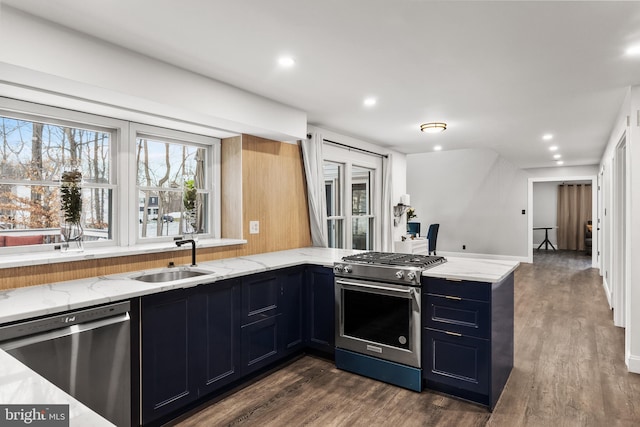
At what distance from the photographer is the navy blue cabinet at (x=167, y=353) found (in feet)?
7.09

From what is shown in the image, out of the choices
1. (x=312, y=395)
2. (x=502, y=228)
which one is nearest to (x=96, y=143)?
(x=312, y=395)

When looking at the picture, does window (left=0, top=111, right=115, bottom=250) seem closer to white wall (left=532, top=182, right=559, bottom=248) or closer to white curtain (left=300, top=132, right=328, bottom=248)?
white curtain (left=300, top=132, right=328, bottom=248)

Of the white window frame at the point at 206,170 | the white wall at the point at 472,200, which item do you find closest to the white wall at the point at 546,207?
the white wall at the point at 472,200

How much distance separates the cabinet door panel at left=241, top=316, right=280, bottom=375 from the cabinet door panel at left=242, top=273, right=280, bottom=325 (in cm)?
6

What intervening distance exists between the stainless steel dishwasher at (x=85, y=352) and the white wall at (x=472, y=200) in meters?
9.03

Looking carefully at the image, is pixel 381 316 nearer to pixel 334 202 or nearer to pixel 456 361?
pixel 456 361

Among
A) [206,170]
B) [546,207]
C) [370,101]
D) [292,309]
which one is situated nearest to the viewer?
[292,309]

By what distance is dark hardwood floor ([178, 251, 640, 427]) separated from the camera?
237 cm

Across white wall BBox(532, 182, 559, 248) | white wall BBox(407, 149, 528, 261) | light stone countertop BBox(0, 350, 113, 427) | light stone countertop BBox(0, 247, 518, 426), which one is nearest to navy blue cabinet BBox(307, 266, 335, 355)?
light stone countertop BBox(0, 247, 518, 426)

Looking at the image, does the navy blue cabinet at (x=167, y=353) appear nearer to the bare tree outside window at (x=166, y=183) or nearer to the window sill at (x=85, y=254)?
the window sill at (x=85, y=254)

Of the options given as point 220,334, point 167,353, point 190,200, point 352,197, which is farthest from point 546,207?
point 167,353

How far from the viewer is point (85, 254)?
244 cm

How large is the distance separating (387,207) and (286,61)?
3.85 metres

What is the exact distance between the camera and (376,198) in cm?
606
